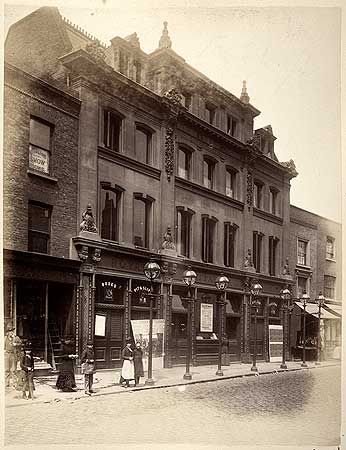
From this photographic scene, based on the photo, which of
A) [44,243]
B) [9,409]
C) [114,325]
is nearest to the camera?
[9,409]

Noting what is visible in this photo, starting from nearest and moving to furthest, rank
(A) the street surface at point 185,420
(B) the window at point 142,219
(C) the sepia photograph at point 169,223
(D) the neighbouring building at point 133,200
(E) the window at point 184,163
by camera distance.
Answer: (A) the street surface at point 185,420
(C) the sepia photograph at point 169,223
(D) the neighbouring building at point 133,200
(B) the window at point 142,219
(E) the window at point 184,163

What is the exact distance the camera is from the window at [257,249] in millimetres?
17625

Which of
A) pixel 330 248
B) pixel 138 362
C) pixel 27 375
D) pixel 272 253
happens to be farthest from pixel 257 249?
pixel 27 375

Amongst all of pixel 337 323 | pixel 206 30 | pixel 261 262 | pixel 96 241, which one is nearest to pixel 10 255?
pixel 96 241

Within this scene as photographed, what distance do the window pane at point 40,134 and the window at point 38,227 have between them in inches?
48.6

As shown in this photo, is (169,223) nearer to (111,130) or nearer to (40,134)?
(111,130)

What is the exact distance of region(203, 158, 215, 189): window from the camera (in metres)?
17.0

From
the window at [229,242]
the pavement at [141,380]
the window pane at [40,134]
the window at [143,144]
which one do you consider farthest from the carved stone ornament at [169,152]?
the pavement at [141,380]

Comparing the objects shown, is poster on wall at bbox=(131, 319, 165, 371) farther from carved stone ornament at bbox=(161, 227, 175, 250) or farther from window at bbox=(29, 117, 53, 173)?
window at bbox=(29, 117, 53, 173)

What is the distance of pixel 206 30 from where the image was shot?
29.8ft

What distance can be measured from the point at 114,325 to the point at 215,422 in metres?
4.57

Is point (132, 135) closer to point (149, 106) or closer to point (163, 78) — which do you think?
point (149, 106)

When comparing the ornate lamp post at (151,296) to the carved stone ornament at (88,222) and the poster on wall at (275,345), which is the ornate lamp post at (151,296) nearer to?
the carved stone ornament at (88,222)

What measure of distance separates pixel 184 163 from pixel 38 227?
19.5 feet
